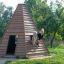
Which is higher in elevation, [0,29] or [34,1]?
[34,1]

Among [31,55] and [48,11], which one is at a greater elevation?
[48,11]

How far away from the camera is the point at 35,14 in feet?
142

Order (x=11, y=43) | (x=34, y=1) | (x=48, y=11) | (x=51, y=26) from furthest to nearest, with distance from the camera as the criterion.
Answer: (x=34, y=1) → (x=48, y=11) → (x=51, y=26) → (x=11, y=43)

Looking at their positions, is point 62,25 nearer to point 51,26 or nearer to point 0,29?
point 51,26

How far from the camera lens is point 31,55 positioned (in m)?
20.6

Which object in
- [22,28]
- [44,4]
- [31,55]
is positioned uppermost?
[44,4]

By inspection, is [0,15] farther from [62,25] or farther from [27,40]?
[27,40]

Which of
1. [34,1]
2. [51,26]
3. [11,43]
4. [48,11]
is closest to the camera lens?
[11,43]

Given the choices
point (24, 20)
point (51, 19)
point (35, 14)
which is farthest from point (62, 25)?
point (24, 20)

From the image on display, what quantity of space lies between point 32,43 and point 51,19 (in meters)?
16.1

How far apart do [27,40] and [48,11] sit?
68.3 ft

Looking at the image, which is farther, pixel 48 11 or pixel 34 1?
pixel 34 1

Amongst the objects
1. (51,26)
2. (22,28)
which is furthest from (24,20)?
(51,26)

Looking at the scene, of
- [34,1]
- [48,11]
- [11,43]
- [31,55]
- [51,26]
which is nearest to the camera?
[31,55]
